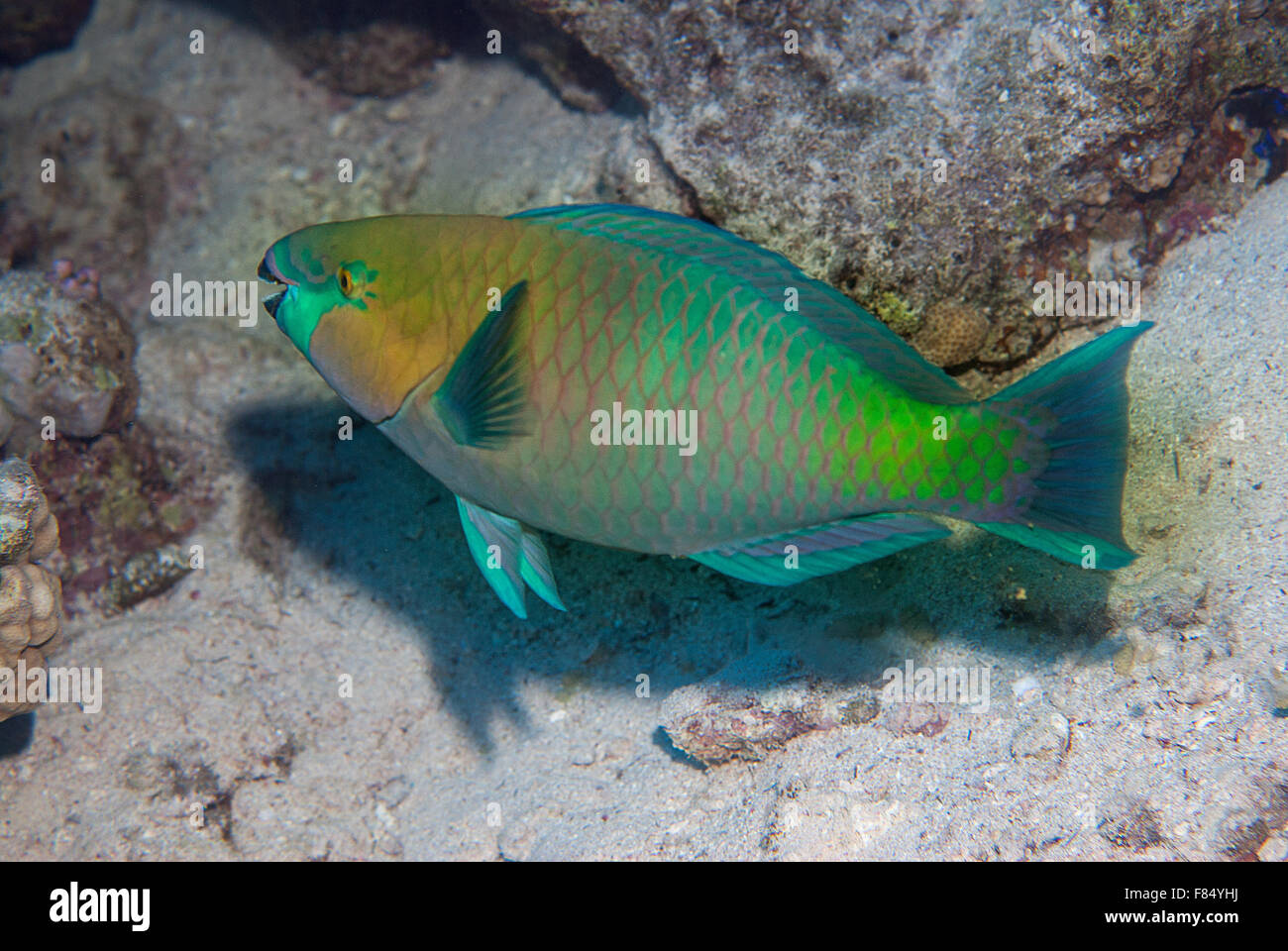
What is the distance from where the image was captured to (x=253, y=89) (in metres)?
5.57

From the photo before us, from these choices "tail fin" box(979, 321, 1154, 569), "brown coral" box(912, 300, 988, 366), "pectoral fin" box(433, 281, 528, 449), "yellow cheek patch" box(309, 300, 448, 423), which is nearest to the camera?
"tail fin" box(979, 321, 1154, 569)

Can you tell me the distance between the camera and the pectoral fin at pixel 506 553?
240 centimetres

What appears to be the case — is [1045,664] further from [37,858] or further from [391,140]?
[391,140]

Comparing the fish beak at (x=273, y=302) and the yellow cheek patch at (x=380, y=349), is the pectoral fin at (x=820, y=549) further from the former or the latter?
the fish beak at (x=273, y=302)

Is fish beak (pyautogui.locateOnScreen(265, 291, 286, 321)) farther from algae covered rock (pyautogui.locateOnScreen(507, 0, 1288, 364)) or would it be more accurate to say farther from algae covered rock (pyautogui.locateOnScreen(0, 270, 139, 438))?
algae covered rock (pyautogui.locateOnScreen(0, 270, 139, 438))

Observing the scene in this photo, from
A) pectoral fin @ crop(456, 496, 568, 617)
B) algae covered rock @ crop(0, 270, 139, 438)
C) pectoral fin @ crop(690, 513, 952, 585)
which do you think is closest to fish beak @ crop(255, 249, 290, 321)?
pectoral fin @ crop(456, 496, 568, 617)

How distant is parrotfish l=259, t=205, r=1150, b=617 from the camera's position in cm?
191

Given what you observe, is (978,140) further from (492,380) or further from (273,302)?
(273,302)

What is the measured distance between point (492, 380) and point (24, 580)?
2667 millimetres

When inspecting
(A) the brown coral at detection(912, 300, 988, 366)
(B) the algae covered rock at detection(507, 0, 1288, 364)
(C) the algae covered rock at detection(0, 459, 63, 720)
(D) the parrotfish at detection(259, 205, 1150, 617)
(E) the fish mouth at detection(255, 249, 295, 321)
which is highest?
(B) the algae covered rock at detection(507, 0, 1288, 364)

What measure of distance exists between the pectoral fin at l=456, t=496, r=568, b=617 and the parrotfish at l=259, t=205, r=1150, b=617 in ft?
0.07

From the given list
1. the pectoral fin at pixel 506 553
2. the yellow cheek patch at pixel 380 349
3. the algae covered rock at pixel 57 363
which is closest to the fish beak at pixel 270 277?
the yellow cheek patch at pixel 380 349

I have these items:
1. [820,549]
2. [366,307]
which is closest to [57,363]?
[366,307]
